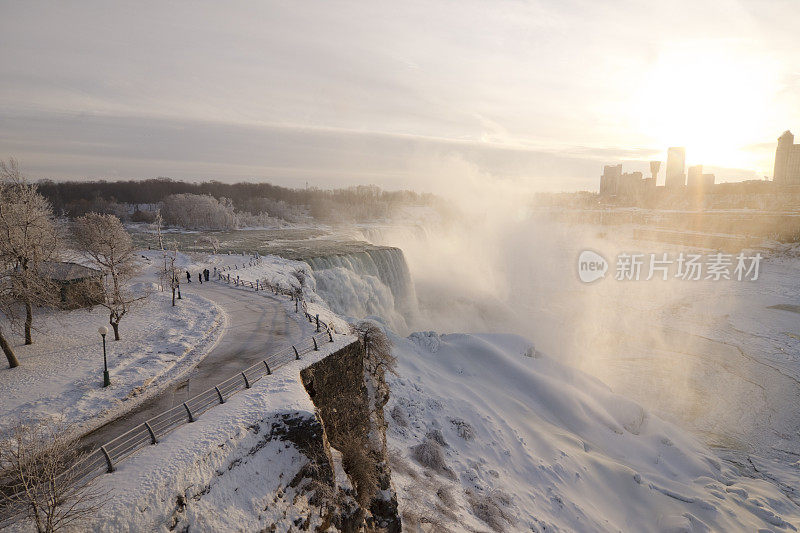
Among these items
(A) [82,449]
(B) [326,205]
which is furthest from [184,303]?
(B) [326,205]

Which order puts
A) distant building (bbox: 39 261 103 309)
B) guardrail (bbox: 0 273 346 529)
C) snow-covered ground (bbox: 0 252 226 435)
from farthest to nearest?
A: 1. distant building (bbox: 39 261 103 309)
2. snow-covered ground (bbox: 0 252 226 435)
3. guardrail (bbox: 0 273 346 529)

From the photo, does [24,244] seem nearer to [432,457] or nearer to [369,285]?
[432,457]

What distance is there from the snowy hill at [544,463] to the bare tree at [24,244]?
615 inches

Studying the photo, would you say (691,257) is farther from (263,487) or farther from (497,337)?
(263,487)

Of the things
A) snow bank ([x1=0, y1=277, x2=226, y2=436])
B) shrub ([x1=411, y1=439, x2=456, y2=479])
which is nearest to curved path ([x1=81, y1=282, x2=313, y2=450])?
snow bank ([x1=0, y1=277, x2=226, y2=436])

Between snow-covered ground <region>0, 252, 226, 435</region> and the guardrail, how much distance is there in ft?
6.26

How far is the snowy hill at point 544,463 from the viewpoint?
625 inches

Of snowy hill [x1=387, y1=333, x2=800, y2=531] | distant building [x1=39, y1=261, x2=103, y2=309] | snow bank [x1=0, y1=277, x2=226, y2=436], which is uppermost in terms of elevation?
distant building [x1=39, y1=261, x2=103, y2=309]

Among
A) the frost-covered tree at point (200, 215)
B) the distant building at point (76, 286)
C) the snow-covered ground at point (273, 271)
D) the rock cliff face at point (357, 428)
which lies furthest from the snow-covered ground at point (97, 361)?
the frost-covered tree at point (200, 215)

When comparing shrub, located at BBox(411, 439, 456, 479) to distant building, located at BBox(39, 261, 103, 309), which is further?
distant building, located at BBox(39, 261, 103, 309)

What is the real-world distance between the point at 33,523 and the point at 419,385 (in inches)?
688

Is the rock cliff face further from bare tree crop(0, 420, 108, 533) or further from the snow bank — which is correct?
bare tree crop(0, 420, 108, 533)

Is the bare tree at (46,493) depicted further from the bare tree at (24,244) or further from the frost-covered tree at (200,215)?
the frost-covered tree at (200,215)

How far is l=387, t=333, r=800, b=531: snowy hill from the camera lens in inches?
625
